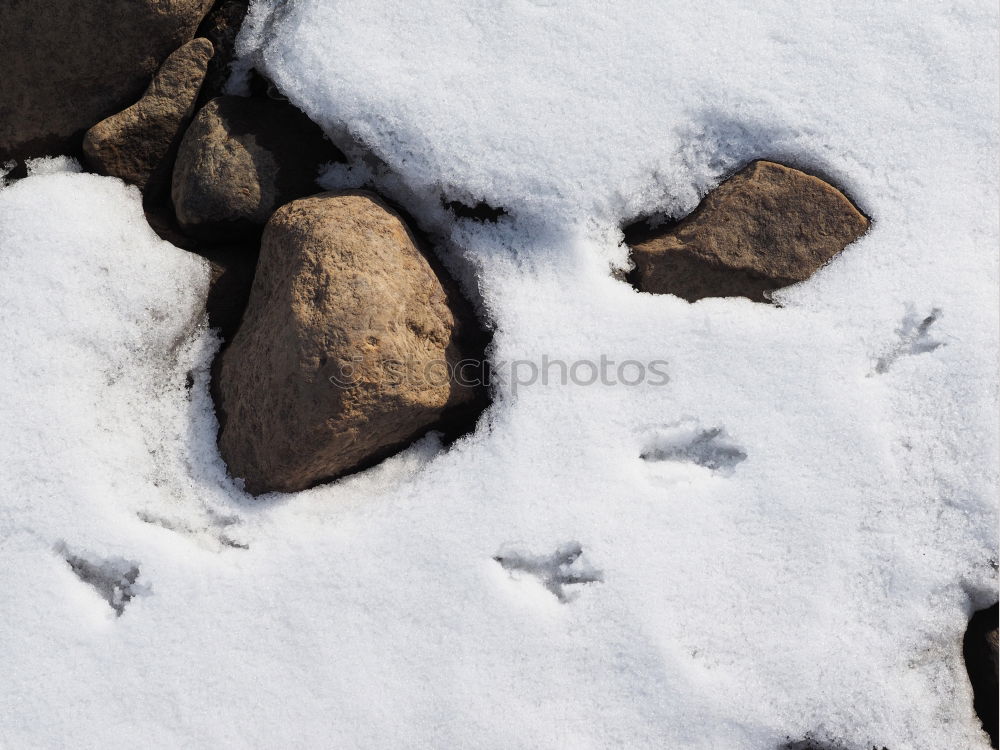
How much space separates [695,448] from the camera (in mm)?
1797

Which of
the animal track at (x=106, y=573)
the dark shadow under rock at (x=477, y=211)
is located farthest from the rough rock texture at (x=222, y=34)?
the animal track at (x=106, y=573)

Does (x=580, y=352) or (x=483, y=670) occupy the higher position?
(x=580, y=352)

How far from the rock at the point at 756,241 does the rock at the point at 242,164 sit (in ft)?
3.25

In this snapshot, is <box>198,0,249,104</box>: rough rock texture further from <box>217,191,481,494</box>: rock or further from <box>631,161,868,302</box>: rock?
<box>631,161,868,302</box>: rock

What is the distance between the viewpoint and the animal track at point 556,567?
1713 mm

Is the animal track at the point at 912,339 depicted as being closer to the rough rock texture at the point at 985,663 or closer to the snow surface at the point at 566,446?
the snow surface at the point at 566,446

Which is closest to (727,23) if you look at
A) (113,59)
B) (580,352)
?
(580,352)

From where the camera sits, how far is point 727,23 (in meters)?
1.95

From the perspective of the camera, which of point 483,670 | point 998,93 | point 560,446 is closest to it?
point 483,670

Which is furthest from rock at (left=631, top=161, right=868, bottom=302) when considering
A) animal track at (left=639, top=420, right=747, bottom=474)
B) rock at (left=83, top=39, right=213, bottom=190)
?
rock at (left=83, top=39, right=213, bottom=190)

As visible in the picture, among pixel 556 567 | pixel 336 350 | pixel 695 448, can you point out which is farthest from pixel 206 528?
pixel 695 448

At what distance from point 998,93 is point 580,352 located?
1391mm

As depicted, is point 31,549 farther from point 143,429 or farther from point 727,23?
point 727,23

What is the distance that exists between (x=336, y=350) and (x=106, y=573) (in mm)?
817
